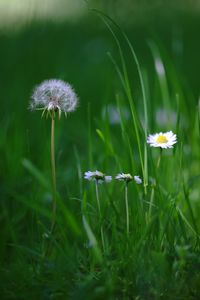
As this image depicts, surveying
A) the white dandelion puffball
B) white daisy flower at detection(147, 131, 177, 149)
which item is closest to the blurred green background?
the white dandelion puffball

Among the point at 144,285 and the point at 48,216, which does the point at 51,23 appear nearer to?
the point at 48,216

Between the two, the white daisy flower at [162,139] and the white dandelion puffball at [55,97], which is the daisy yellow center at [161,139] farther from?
the white dandelion puffball at [55,97]

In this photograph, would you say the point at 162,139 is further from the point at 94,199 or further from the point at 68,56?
the point at 68,56

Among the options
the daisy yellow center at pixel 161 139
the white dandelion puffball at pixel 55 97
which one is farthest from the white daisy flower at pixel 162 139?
the white dandelion puffball at pixel 55 97

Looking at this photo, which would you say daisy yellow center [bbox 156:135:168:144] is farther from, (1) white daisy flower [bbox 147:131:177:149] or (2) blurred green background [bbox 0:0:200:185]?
(2) blurred green background [bbox 0:0:200:185]

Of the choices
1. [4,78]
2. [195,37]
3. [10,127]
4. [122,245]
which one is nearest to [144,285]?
[122,245]
